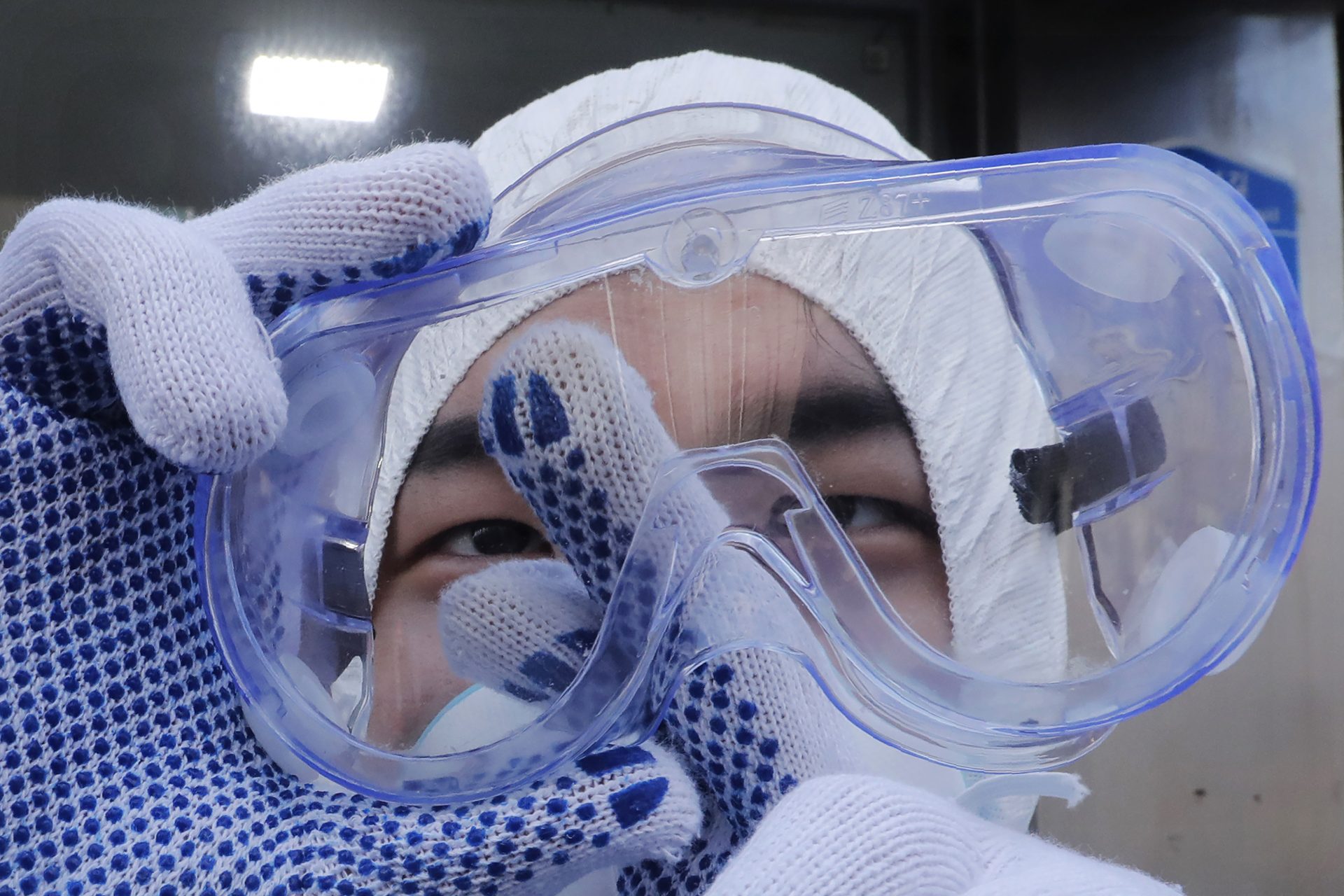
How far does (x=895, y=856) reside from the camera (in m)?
0.52

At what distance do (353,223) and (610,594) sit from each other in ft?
0.86

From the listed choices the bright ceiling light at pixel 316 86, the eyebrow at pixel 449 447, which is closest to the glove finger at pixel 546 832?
the eyebrow at pixel 449 447

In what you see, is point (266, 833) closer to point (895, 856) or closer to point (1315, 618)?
point (895, 856)

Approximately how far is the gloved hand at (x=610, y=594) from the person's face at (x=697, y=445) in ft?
0.05

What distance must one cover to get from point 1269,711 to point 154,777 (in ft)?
3.63

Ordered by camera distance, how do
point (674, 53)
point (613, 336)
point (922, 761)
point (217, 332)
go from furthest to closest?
point (674, 53) < point (922, 761) < point (613, 336) < point (217, 332)

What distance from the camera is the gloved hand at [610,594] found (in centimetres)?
62

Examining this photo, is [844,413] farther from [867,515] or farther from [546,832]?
[546,832]

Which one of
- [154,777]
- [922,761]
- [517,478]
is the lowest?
[922,761]

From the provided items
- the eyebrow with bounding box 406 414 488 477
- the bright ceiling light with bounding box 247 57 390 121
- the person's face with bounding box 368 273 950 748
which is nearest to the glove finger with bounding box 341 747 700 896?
the person's face with bounding box 368 273 950 748

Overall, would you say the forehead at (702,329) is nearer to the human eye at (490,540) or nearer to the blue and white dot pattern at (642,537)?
the blue and white dot pattern at (642,537)

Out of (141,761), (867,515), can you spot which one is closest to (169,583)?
(141,761)

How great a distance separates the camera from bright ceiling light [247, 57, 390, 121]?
1025mm

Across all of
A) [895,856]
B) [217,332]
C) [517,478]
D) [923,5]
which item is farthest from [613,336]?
[923,5]
